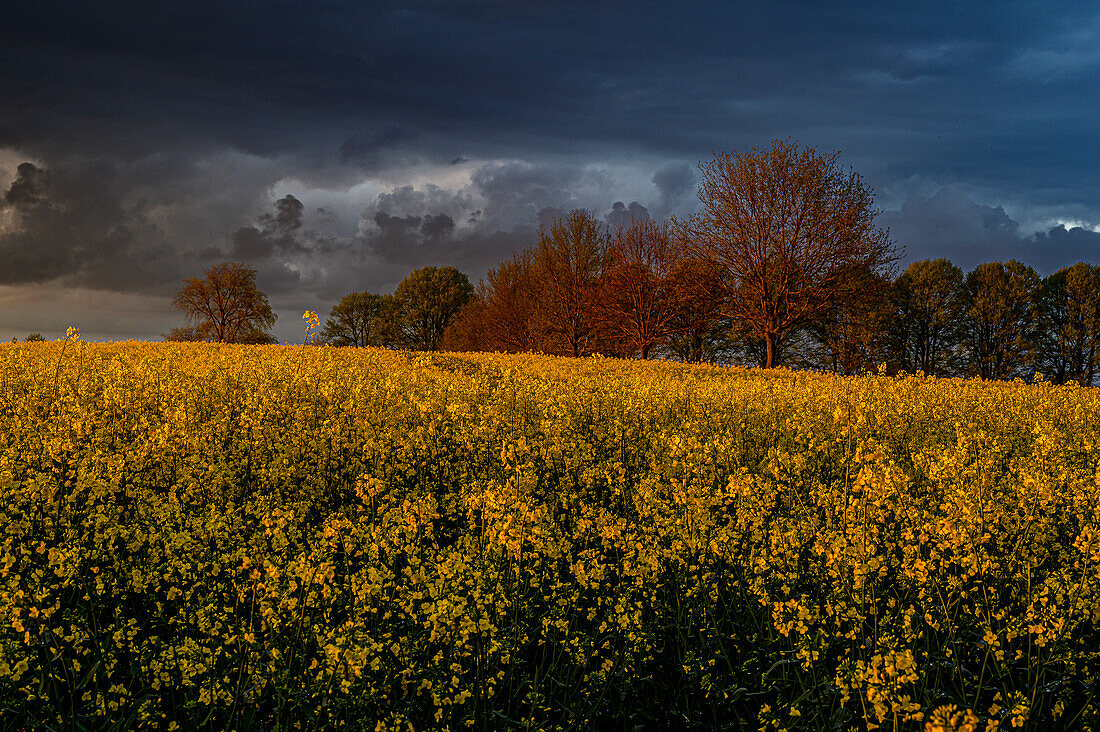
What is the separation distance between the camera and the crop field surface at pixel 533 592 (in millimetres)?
3107

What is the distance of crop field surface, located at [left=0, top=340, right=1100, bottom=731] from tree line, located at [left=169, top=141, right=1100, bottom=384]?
2565cm

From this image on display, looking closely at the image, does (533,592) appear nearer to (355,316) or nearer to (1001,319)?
(1001,319)

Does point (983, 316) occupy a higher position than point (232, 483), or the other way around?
point (983, 316)

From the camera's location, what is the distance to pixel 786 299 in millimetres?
30766

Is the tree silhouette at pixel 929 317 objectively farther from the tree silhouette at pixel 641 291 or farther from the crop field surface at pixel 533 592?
the crop field surface at pixel 533 592

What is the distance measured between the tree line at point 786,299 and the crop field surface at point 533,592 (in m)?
25.7

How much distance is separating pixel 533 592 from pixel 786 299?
29.5m

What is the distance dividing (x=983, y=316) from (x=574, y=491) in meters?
46.5

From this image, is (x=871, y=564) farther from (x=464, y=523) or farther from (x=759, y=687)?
(x=464, y=523)

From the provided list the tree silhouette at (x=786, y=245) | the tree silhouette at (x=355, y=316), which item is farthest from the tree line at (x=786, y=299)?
the tree silhouette at (x=355, y=316)

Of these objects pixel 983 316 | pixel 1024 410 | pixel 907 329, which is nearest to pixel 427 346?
pixel 907 329

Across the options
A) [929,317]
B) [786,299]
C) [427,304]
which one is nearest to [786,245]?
[786,299]

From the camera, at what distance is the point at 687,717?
341 centimetres

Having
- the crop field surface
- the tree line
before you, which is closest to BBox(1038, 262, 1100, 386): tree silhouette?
the tree line
